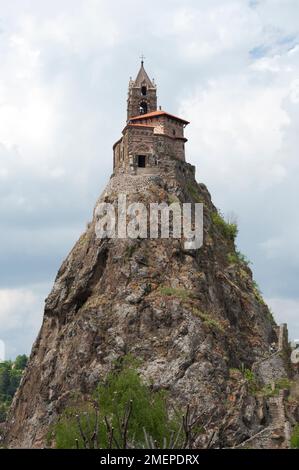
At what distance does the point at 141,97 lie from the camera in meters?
97.7

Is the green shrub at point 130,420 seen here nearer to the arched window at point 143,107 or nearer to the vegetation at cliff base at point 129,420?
the vegetation at cliff base at point 129,420

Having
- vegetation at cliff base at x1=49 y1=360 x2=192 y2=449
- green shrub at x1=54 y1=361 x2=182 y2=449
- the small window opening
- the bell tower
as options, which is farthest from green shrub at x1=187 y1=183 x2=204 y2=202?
green shrub at x1=54 y1=361 x2=182 y2=449

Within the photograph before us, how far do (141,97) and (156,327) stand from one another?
122 feet

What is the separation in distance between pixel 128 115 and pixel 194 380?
1604 inches

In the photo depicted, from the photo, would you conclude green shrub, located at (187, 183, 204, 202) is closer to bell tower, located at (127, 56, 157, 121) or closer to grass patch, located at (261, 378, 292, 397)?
bell tower, located at (127, 56, 157, 121)

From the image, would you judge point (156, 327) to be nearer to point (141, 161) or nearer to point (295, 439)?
point (295, 439)

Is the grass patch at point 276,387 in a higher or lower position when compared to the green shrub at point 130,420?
higher

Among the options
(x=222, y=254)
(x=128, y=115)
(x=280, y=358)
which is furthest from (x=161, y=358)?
(x=128, y=115)

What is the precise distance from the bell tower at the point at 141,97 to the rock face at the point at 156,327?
14358 millimetres

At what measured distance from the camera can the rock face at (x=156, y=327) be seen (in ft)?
229

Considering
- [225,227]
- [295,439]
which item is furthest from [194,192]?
[295,439]

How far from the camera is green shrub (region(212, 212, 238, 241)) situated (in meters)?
91.4

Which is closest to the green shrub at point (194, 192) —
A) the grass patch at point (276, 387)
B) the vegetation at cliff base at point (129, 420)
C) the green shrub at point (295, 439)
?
the grass patch at point (276, 387)

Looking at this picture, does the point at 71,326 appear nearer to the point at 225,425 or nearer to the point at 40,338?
the point at 40,338
